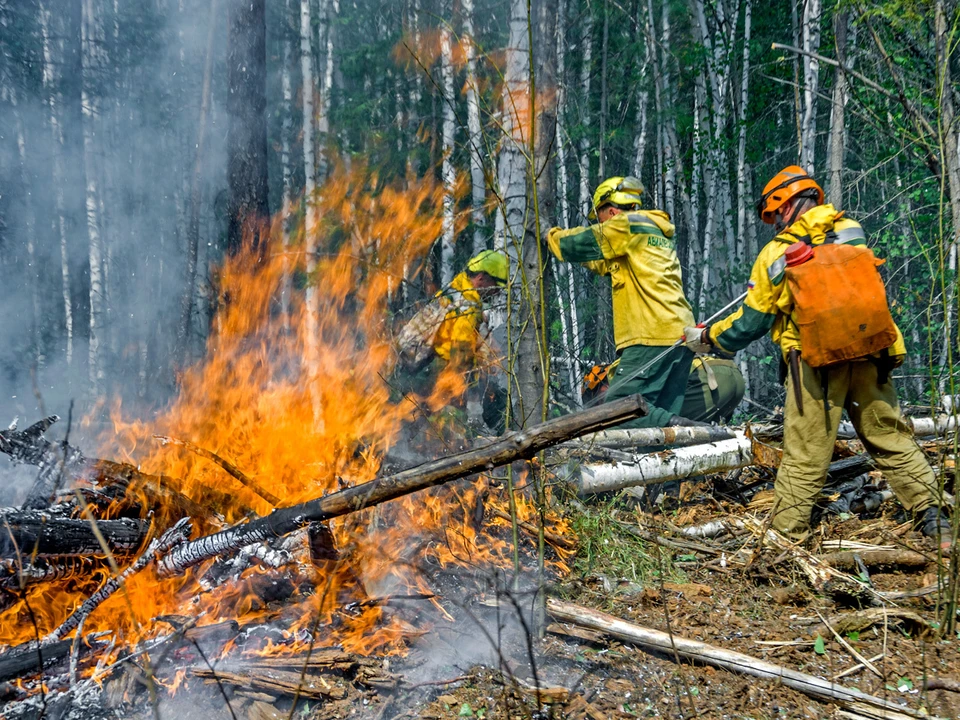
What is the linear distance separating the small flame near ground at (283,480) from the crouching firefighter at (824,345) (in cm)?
181

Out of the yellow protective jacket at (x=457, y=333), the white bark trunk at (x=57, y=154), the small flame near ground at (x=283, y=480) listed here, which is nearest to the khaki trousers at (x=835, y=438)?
the small flame near ground at (x=283, y=480)

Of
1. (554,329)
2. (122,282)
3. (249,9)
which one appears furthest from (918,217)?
(122,282)

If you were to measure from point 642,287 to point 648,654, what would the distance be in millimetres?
3624

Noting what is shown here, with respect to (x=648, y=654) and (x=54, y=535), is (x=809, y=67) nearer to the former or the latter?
(x=648, y=654)

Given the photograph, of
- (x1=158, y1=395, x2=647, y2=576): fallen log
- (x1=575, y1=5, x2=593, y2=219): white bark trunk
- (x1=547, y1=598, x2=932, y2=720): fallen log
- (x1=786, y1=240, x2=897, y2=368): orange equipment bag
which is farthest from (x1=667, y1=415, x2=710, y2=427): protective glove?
(x1=575, y1=5, x2=593, y2=219): white bark trunk

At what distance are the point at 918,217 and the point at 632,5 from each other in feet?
25.1

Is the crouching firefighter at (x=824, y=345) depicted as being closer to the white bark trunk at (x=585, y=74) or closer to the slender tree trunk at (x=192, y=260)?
the slender tree trunk at (x=192, y=260)

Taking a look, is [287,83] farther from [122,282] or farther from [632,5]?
[632,5]

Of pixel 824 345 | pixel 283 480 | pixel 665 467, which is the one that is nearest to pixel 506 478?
pixel 283 480

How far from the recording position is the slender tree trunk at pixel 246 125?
747 centimetres

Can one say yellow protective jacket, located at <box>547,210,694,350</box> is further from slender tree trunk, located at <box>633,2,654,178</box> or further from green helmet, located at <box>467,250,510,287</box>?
slender tree trunk, located at <box>633,2,654,178</box>

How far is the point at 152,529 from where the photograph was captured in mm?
3787

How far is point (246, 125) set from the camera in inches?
A: 298

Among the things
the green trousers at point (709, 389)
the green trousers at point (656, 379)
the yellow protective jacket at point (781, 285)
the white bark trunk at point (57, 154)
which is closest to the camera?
the yellow protective jacket at point (781, 285)
